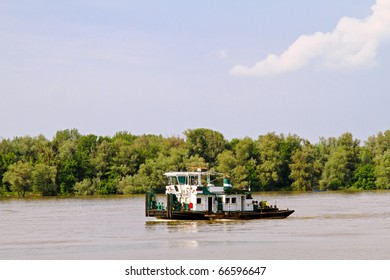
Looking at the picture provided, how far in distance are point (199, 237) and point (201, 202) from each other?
23.2 feet

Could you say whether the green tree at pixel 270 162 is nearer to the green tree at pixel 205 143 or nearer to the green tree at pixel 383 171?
the green tree at pixel 205 143

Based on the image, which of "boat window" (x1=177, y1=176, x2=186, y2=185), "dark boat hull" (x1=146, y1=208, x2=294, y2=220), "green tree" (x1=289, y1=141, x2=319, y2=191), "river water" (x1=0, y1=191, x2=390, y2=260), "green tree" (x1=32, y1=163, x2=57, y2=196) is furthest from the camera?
"green tree" (x1=289, y1=141, x2=319, y2=191)

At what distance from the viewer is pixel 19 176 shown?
70.4 m

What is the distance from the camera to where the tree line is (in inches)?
2891

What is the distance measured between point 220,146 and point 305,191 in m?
10.1

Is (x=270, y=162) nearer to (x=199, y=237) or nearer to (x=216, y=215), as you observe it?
(x=216, y=215)

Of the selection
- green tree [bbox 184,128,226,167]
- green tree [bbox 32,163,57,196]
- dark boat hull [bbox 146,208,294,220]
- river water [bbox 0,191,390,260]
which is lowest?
river water [bbox 0,191,390,260]

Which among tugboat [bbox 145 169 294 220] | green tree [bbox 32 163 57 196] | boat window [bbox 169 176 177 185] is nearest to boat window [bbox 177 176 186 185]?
tugboat [bbox 145 169 294 220]

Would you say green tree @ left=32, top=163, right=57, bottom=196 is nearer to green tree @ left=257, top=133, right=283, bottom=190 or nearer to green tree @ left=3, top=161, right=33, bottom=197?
green tree @ left=3, top=161, right=33, bottom=197

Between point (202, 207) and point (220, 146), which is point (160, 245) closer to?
point (202, 207)

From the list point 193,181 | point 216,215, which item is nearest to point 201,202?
point 216,215

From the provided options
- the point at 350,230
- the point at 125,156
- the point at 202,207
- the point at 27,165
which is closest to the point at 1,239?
the point at 202,207

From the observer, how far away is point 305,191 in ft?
251

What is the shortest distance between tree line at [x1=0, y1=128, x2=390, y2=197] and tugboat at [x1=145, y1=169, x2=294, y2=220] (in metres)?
33.4
